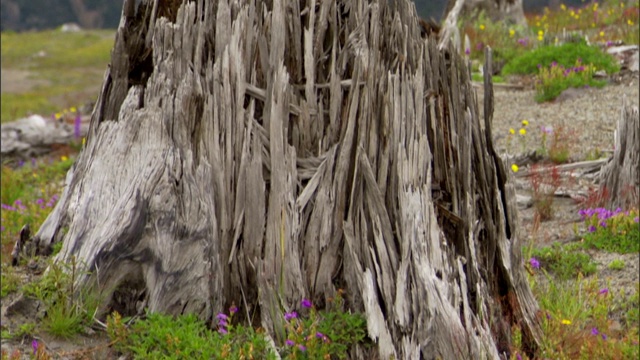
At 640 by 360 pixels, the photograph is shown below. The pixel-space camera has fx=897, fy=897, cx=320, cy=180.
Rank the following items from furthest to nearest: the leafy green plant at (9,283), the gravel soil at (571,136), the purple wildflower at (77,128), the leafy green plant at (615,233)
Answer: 1. the purple wildflower at (77,128)
2. the leafy green plant at (615,233)
3. the gravel soil at (571,136)
4. the leafy green plant at (9,283)

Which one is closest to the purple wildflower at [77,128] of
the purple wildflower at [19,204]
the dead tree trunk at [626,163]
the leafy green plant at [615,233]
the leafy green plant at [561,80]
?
the purple wildflower at [19,204]

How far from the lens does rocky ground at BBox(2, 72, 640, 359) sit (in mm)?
4430

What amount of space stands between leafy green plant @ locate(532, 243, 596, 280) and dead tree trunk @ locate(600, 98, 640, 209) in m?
1.26

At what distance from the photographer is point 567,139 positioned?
35.6 feet

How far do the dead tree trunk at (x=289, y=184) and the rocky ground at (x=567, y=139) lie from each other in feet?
1.20

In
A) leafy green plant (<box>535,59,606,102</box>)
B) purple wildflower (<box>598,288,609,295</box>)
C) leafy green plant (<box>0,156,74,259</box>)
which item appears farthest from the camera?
leafy green plant (<box>535,59,606,102</box>)

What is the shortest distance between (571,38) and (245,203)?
11.8 meters

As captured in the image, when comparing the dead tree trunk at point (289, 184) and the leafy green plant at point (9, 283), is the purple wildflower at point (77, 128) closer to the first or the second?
the leafy green plant at point (9, 283)

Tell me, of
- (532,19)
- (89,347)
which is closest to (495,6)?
(532,19)

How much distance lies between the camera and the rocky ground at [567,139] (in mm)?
4430

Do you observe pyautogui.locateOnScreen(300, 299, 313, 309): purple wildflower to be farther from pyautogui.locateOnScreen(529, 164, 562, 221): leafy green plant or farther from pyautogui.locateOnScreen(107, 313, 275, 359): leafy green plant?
pyautogui.locateOnScreen(529, 164, 562, 221): leafy green plant

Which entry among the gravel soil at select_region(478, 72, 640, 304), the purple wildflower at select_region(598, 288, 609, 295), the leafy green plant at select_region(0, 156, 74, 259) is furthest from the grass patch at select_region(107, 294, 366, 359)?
the leafy green plant at select_region(0, 156, 74, 259)

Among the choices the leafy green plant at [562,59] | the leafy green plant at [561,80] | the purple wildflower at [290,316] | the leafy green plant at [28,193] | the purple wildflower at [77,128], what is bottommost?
the leafy green plant at [28,193]

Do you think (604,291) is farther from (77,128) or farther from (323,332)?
(77,128)
